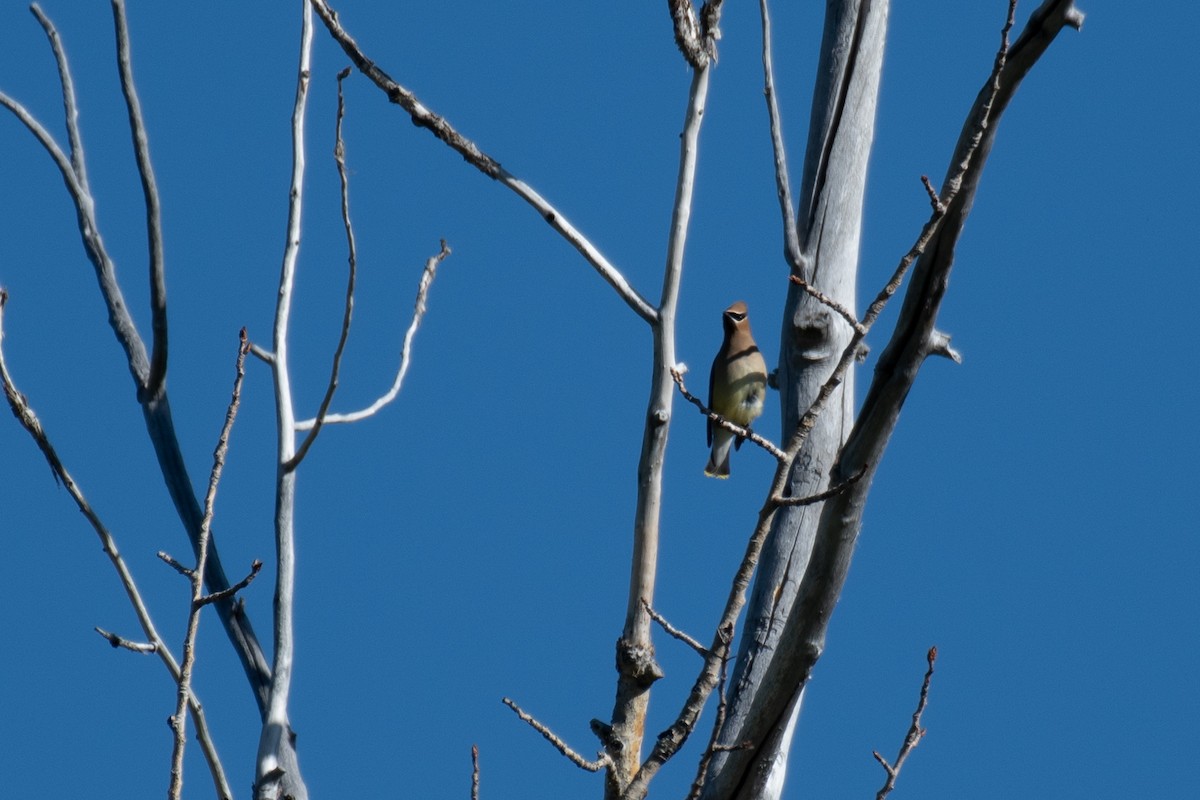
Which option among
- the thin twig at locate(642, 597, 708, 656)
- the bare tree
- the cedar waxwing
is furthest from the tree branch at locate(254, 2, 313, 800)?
the cedar waxwing

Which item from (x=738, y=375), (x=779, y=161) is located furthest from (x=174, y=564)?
(x=738, y=375)

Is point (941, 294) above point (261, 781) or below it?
above

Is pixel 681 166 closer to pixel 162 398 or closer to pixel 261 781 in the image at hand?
pixel 162 398

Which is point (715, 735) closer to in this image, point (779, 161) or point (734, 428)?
point (734, 428)

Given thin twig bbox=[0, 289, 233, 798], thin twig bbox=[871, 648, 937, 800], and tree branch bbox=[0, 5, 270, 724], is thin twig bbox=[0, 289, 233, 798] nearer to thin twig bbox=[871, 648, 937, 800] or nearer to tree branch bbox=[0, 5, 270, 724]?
tree branch bbox=[0, 5, 270, 724]

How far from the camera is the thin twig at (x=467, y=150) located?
350 cm

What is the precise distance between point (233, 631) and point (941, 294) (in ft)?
6.39

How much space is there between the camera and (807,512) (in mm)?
3975

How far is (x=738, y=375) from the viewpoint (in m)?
7.58

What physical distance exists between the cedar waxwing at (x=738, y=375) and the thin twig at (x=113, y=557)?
169 inches

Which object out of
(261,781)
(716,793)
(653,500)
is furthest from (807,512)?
(261,781)

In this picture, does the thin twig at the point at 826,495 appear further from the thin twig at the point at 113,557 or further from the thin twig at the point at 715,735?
the thin twig at the point at 113,557

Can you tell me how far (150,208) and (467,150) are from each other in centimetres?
94

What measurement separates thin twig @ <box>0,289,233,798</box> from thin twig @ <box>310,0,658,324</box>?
41.5 inches
